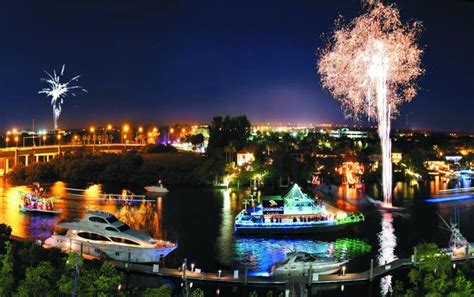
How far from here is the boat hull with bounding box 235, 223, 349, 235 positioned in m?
22.9

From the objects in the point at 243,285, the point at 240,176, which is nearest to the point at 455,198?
the point at 240,176

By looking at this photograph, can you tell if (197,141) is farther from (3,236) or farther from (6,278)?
(6,278)

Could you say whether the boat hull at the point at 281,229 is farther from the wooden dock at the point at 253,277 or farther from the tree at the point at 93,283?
the tree at the point at 93,283

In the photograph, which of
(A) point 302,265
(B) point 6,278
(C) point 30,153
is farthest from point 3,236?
(C) point 30,153

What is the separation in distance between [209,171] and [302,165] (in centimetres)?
831

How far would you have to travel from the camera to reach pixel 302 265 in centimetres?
1608

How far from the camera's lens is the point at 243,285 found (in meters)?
15.0

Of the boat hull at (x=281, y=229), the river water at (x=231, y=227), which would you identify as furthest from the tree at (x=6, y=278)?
the boat hull at (x=281, y=229)

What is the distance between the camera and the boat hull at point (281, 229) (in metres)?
22.9

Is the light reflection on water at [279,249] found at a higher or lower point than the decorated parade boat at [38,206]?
lower

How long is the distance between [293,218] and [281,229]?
0.92m

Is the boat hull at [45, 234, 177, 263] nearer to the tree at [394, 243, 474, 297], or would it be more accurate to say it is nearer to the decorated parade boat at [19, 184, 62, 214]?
the tree at [394, 243, 474, 297]

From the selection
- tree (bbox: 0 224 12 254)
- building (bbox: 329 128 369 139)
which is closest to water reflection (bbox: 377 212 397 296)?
tree (bbox: 0 224 12 254)

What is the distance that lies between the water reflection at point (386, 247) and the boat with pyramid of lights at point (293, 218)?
157 centimetres
